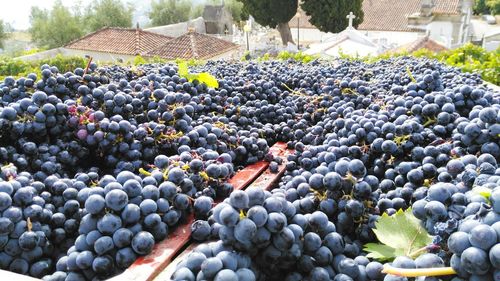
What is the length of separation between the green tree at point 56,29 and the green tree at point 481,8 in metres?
55.6

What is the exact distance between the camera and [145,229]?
1693 millimetres

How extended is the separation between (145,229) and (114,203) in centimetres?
17

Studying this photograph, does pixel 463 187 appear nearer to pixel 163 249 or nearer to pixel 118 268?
pixel 163 249

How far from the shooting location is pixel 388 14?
43.7 m

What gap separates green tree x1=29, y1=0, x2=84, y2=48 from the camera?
4231 centimetres

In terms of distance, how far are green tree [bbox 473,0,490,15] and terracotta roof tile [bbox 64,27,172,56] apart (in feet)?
177

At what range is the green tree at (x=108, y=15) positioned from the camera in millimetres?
45219

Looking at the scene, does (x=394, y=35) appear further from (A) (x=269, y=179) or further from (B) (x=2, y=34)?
(A) (x=269, y=179)

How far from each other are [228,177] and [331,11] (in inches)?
1236

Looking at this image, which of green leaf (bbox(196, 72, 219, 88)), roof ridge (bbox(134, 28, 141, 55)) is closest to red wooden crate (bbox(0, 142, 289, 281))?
green leaf (bbox(196, 72, 219, 88))

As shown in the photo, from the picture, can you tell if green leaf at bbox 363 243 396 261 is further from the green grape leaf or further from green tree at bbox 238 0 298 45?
green tree at bbox 238 0 298 45

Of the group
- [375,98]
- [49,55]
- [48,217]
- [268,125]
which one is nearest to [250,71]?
[268,125]

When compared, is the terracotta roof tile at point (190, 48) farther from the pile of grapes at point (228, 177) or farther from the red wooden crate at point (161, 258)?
the red wooden crate at point (161, 258)

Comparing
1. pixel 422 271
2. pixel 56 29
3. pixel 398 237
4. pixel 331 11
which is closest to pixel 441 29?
A: pixel 331 11
